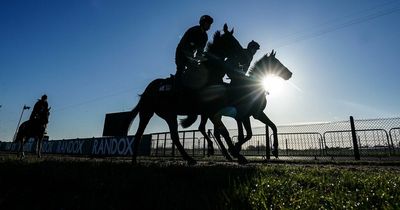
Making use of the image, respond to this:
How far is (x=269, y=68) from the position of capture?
8227 millimetres

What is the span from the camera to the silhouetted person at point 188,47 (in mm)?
6482

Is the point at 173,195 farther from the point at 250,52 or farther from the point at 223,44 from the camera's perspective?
the point at 250,52

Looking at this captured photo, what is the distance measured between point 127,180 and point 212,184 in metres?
0.91

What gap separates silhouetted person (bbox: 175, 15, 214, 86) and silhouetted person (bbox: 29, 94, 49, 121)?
7.91 metres

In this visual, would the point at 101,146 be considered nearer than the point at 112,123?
Yes

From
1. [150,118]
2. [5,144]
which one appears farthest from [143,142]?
[5,144]

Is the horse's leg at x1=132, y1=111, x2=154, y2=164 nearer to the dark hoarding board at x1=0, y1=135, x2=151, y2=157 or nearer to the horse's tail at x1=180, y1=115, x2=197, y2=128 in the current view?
the horse's tail at x1=180, y1=115, x2=197, y2=128

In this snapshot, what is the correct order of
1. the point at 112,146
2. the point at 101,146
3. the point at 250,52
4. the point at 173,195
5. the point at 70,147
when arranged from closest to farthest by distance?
the point at 173,195
the point at 250,52
the point at 112,146
the point at 101,146
the point at 70,147

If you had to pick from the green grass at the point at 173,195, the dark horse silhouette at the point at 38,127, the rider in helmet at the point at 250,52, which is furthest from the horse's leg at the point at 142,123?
the dark horse silhouette at the point at 38,127

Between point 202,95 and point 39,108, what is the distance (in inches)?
334

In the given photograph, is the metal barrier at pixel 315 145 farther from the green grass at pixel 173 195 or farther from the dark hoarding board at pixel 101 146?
the green grass at pixel 173 195

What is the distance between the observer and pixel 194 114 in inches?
285

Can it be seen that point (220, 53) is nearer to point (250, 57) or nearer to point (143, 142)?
point (250, 57)

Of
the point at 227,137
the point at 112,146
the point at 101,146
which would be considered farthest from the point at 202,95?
the point at 101,146
